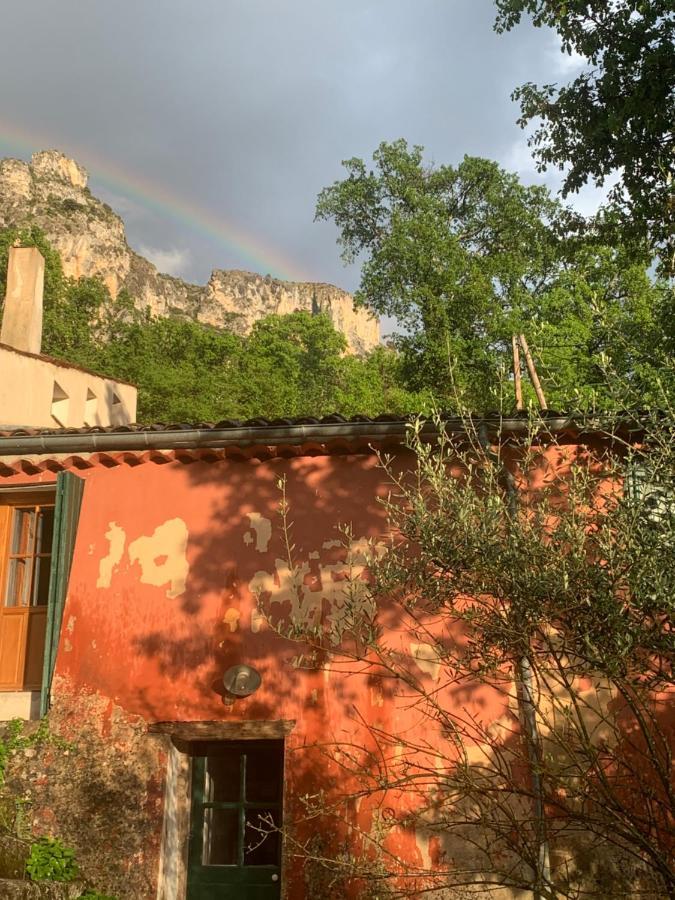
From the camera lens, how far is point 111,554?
7289mm

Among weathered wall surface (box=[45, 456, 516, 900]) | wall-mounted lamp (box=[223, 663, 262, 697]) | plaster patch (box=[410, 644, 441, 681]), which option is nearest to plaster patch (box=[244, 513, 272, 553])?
weathered wall surface (box=[45, 456, 516, 900])

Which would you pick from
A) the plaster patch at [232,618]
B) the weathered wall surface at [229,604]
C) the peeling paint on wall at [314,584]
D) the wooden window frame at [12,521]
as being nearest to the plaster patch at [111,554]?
the weathered wall surface at [229,604]

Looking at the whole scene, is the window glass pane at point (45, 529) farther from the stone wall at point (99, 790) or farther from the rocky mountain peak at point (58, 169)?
the rocky mountain peak at point (58, 169)

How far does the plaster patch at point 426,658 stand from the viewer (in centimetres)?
652

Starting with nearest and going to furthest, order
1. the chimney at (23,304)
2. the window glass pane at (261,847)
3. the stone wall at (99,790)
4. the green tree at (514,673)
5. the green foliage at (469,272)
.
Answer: the green tree at (514,673)
the stone wall at (99,790)
the window glass pane at (261,847)
the chimney at (23,304)
the green foliage at (469,272)

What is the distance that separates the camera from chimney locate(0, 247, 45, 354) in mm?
16047

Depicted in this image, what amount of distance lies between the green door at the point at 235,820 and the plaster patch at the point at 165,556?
1.56 m

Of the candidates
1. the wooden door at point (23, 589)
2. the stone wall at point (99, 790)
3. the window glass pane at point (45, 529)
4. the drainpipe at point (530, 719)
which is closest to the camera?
the drainpipe at point (530, 719)

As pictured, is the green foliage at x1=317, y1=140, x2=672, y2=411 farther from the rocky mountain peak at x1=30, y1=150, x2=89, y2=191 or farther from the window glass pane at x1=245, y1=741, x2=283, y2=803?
the rocky mountain peak at x1=30, y1=150, x2=89, y2=191

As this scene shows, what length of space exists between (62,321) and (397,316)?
15967mm

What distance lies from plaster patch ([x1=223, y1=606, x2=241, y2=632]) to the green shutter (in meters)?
1.56

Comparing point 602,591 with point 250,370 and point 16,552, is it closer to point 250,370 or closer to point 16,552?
point 16,552

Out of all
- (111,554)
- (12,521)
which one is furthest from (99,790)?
(12,521)

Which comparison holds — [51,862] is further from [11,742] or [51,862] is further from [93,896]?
[11,742]
